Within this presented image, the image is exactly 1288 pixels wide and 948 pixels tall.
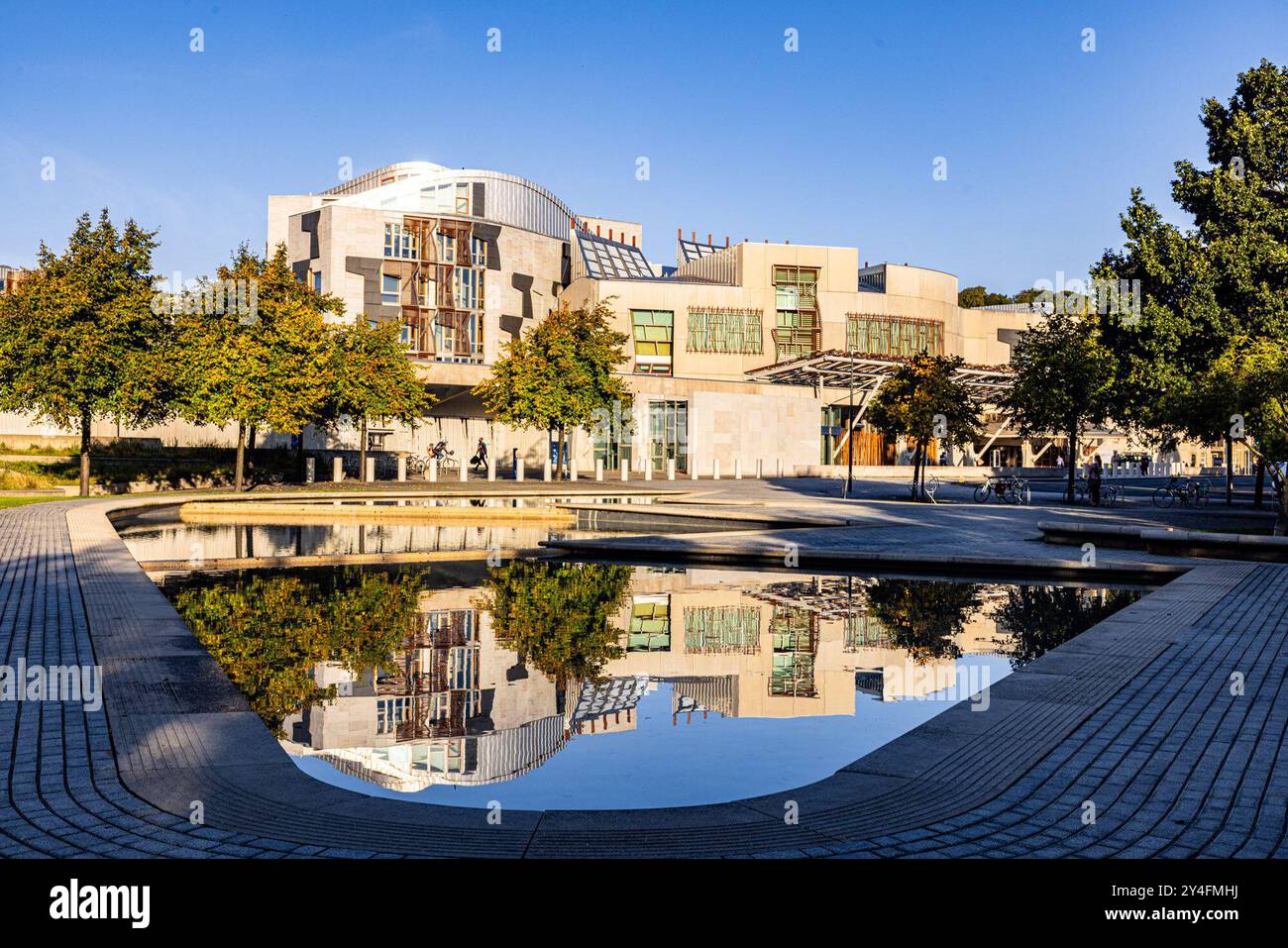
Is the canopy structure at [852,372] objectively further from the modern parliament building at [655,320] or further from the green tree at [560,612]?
the green tree at [560,612]

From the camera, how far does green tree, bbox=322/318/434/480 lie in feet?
129

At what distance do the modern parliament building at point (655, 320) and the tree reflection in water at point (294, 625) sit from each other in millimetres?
38442

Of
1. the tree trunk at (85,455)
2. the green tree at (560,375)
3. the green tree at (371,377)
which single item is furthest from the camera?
the green tree at (560,375)

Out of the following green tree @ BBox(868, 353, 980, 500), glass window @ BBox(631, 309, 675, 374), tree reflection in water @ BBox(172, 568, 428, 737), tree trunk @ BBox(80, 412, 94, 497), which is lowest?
tree reflection in water @ BBox(172, 568, 428, 737)

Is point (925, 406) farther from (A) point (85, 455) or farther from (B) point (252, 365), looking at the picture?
(A) point (85, 455)

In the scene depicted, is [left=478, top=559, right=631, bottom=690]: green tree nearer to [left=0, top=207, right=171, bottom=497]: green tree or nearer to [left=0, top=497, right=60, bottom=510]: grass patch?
[left=0, top=497, right=60, bottom=510]: grass patch

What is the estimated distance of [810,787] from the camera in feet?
17.6

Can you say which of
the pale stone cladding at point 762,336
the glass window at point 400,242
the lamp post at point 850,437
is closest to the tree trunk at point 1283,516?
the lamp post at point 850,437

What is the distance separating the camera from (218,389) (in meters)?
33.6

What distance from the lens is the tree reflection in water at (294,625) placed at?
8.02 meters

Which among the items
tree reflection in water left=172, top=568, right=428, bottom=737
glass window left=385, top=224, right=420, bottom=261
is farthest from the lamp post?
glass window left=385, top=224, right=420, bottom=261

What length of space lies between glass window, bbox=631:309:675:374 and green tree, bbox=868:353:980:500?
35766 mm

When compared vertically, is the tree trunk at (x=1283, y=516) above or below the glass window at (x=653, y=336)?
below
